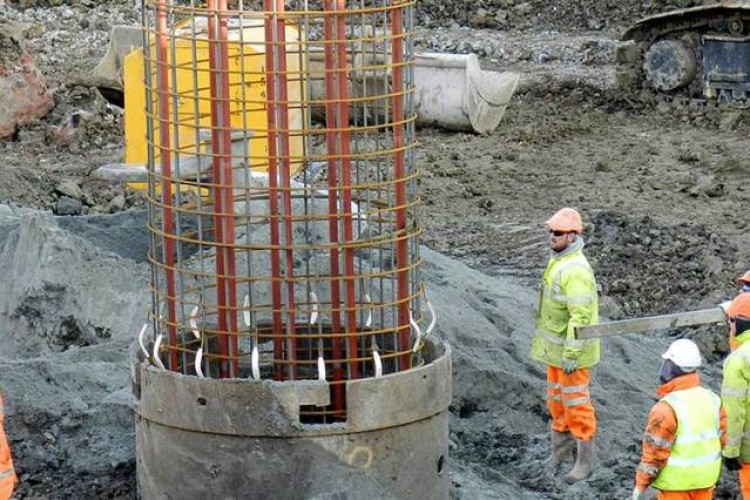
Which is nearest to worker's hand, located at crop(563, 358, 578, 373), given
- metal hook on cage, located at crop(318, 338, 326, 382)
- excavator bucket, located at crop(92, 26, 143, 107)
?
metal hook on cage, located at crop(318, 338, 326, 382)

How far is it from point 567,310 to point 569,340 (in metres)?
0.21

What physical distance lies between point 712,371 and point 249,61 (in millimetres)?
4392

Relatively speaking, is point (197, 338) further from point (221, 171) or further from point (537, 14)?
point (537, 14)

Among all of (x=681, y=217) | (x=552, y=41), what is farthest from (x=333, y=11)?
(x=552, y=41)

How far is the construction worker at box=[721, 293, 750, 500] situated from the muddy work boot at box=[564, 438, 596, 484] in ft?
3.74

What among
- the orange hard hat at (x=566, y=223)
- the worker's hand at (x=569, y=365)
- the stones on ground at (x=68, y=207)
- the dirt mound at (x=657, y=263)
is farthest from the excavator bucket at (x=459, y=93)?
the worker's hand at (x=569, y=365)

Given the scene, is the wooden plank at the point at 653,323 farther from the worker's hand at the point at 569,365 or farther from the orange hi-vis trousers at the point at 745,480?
the orange hi-vis trousers at the point at 745,480

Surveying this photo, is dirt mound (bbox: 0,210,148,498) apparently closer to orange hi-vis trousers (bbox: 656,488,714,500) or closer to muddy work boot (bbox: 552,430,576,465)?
muddy work boot (bbox: 552,430,576,465)

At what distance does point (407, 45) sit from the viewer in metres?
8.18

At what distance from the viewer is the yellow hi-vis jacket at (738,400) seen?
864 centimetres

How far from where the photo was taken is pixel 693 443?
8125 millimetres

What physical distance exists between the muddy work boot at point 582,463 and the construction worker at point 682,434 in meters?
1.45

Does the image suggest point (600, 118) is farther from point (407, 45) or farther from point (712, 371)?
point (407, 45)

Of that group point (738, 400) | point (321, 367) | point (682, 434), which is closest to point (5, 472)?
point (321, 367)
